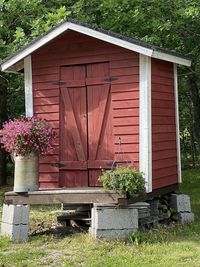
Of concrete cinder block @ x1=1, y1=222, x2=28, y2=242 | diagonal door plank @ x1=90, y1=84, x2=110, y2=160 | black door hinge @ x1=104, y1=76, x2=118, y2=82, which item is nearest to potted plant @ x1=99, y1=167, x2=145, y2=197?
diagonal door plank @ x1=90, y1=84, x2=110, y2=160

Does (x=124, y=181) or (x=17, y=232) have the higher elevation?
(x=124, y=181)

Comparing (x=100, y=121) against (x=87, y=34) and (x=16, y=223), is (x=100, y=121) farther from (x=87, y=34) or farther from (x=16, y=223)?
(x=16, y=223)

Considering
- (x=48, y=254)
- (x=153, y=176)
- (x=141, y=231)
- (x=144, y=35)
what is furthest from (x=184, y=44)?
(x=48, y=254)

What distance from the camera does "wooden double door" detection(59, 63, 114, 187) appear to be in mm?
9086

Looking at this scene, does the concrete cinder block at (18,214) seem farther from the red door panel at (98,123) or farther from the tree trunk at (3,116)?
the tree trunk at (3,116)

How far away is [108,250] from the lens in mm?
7344

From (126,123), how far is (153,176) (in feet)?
3.61

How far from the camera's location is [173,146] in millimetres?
9883

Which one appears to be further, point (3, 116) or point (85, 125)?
point (3, 116)

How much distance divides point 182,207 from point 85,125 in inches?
101

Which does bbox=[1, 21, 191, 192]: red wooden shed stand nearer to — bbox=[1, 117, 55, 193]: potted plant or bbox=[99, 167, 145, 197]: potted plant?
bbox=[99, 167, 145, 197]: potted plant

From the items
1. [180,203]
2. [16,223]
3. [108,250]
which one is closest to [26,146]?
[16,223]

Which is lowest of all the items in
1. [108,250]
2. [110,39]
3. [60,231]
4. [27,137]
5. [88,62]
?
[108,250]

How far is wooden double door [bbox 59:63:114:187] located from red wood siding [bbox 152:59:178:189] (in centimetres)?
85
